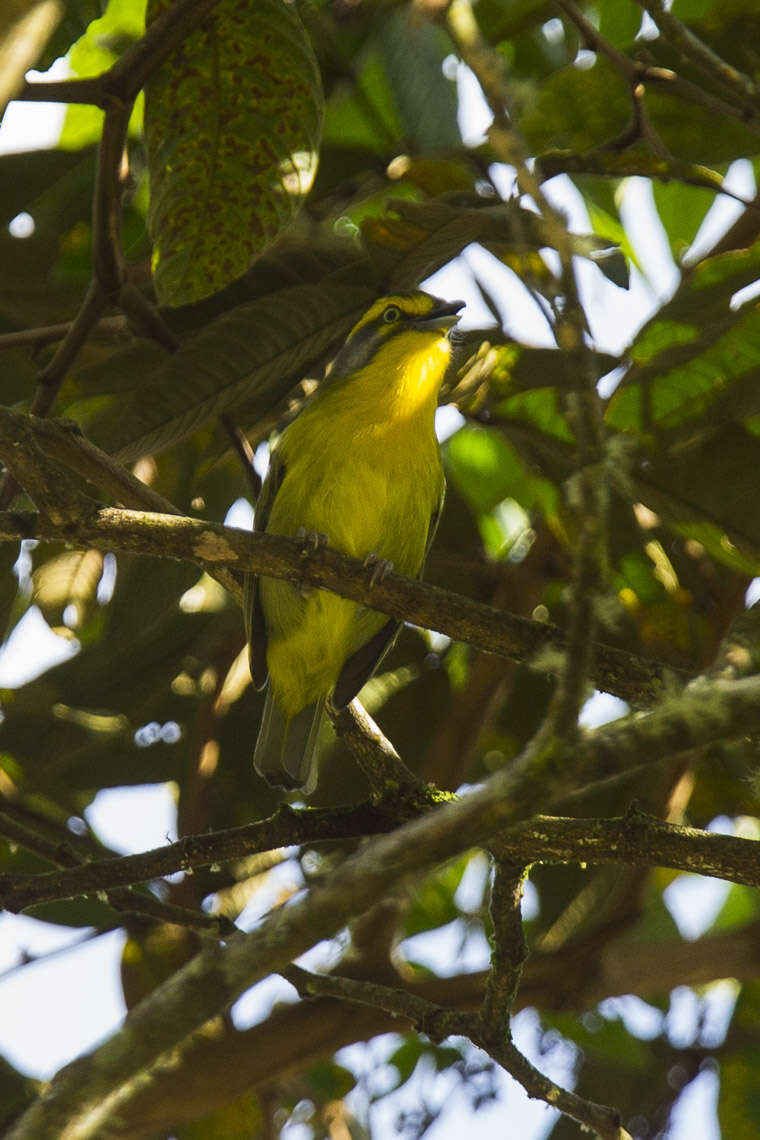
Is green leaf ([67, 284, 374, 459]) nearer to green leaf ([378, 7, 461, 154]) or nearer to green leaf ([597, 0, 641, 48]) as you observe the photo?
green leaf ([378, 7, 461, 154])

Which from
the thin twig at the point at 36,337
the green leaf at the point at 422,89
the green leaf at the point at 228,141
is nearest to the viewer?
the green leaf at the point at 228,141

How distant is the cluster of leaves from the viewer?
268cm

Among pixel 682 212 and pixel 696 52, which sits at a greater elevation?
pixel 696 52

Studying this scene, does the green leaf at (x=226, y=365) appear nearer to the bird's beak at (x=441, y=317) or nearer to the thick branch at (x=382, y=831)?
the bird's beak at (x=441, y=317)

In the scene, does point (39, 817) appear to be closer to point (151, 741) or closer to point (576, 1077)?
point (151, 741)

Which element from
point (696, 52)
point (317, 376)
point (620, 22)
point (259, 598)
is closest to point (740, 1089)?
point (259, 598)

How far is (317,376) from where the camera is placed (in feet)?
11.4

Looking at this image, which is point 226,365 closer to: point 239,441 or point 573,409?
point 239,441

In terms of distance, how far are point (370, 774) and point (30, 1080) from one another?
5.60ft

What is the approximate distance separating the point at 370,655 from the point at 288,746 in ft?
1.09

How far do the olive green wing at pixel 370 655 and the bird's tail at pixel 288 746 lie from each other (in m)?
0.16

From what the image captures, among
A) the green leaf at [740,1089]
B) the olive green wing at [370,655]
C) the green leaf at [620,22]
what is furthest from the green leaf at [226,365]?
the green leaf at [740,1089]

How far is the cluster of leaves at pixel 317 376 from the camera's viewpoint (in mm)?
2682

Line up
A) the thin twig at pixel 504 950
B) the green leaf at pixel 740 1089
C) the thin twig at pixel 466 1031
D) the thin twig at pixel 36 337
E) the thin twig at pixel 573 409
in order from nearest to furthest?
the thin twig at pixel 573 409 → the thin twig at pixel 466 1031 → the thin twig at pixel 504 950 → the thin twig at pixel 36 337 → the green leaf at pixel 740 1089
